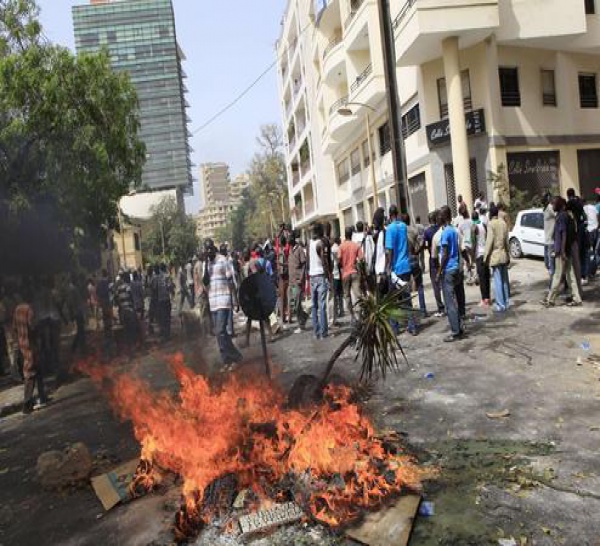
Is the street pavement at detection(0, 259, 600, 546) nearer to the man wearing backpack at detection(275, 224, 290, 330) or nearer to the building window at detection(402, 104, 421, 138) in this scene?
the man wearing backpack at detection(275, 224, 290, 330)

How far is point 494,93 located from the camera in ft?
58.6

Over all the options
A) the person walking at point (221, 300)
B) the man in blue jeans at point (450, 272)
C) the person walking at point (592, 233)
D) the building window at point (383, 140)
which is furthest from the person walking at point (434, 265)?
the building window at point (383, 140)

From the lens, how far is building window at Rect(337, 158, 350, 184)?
32.6 m

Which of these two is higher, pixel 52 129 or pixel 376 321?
pixel 52 129

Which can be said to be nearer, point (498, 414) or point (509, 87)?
point (498, 414)

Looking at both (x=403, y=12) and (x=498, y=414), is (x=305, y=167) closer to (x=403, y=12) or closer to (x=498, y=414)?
(x=403, y=12)

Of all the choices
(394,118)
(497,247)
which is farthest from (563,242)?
(394,118)

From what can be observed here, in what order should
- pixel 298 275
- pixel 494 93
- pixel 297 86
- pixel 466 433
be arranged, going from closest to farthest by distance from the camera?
1. pixel 466 433
2. pixel 298 275
3. pixel 494 93
4. pixel 297 86

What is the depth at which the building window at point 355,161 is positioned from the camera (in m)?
29.6

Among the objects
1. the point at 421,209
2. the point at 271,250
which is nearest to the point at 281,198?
the point at 421,209

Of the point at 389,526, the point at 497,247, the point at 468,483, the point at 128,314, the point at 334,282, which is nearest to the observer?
the point at 389,526

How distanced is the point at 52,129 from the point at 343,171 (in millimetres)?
23886

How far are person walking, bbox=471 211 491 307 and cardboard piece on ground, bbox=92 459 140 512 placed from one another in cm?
689

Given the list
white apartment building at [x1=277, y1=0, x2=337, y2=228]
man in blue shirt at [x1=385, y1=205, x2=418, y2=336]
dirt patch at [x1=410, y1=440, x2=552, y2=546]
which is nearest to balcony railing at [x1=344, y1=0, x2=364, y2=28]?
white apartment building at [x1=277, y1=0, x2=337, y2=228]
